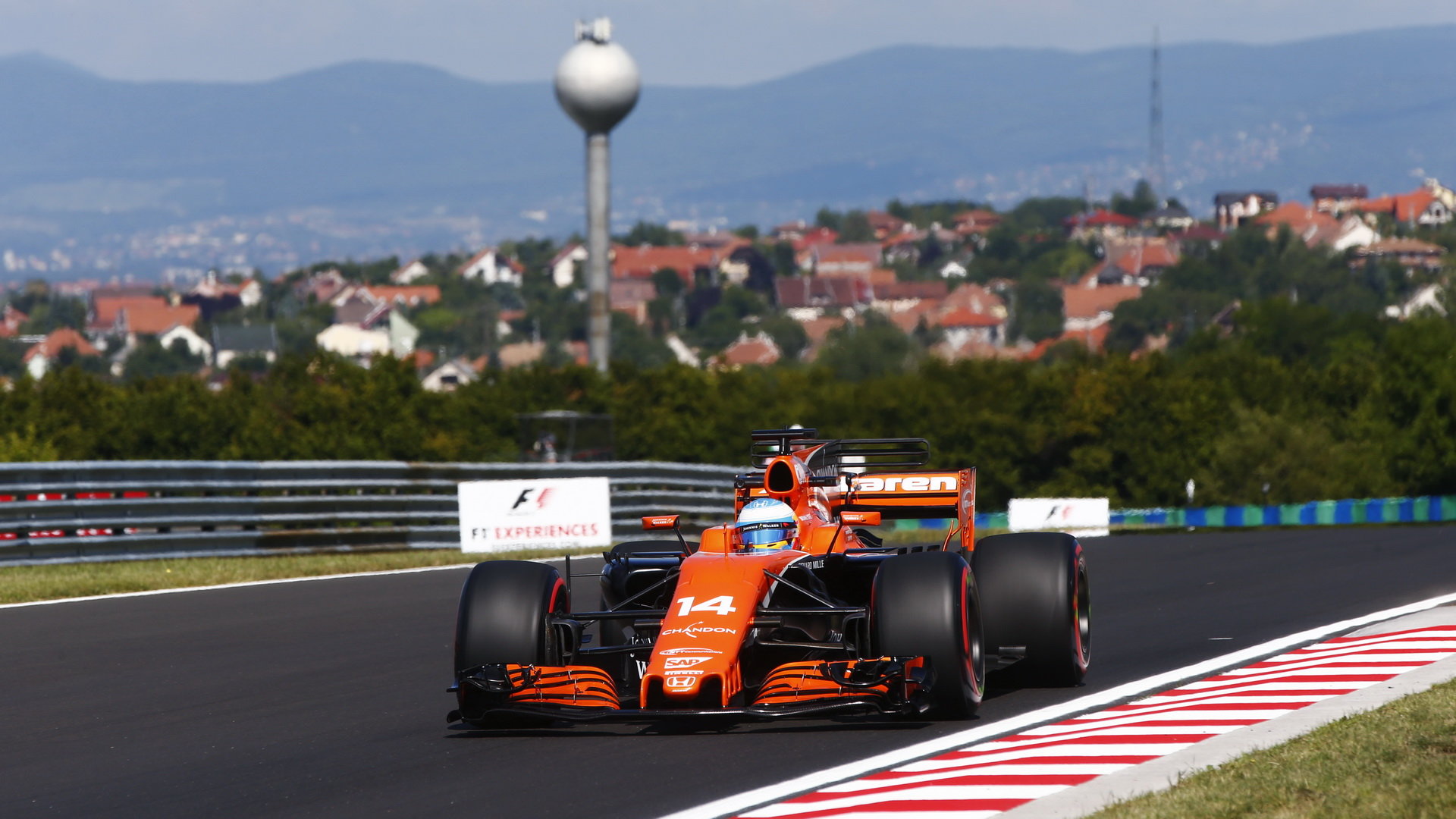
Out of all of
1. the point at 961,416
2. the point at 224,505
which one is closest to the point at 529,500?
the point at 224,505

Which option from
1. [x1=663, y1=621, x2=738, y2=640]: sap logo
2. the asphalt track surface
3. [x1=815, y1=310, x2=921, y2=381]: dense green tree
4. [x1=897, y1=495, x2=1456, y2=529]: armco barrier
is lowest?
[x1=897, y1=495, x2=1456, y2=529]: armco barrier

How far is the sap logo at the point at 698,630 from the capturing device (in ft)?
29.6

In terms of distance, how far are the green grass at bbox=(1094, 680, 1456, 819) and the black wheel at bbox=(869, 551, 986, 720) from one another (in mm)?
1624

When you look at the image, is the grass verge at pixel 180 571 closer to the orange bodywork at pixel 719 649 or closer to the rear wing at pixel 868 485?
the rear wing at pixel 868 485

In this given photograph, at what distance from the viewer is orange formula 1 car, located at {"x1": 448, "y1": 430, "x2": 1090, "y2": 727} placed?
8938mm

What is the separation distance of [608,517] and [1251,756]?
647 inches

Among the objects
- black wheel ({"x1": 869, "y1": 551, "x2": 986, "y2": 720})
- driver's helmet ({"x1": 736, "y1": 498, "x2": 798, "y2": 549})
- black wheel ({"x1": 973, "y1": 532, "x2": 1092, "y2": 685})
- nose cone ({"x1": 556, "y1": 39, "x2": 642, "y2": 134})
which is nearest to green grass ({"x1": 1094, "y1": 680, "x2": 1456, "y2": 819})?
black wheel ({"x1": 869, "y1": 551, "x2": 986, "y2": 720})

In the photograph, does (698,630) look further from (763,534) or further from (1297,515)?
(1297,515)

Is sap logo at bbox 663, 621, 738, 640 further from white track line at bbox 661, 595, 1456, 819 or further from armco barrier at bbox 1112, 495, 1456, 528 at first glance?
armco barrier at bbox 1112, 495, 1456, 528

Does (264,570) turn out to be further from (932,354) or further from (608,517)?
(932,354)

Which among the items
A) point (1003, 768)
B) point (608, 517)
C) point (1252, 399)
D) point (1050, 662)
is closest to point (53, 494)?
point (608, 517)

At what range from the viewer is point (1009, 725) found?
9.14m

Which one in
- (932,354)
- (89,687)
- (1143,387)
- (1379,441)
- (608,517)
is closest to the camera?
(89,687)

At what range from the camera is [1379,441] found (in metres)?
84.1
